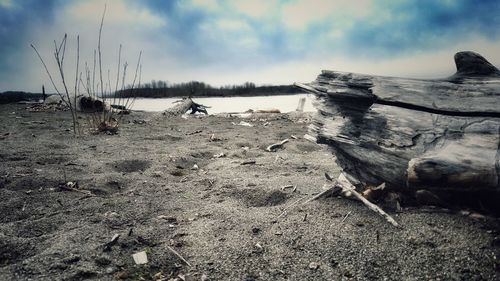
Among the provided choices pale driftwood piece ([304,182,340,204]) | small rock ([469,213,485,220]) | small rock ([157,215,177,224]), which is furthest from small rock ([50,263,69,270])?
small rock ([469,213,485,220])

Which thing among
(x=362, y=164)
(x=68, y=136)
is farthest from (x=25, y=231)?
(x=68, y=136)

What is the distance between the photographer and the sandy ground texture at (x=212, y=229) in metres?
1.89

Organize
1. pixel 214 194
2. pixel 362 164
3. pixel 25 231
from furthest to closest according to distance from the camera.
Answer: pixel 214 194 < pixel 362 164 < pixel 25 231

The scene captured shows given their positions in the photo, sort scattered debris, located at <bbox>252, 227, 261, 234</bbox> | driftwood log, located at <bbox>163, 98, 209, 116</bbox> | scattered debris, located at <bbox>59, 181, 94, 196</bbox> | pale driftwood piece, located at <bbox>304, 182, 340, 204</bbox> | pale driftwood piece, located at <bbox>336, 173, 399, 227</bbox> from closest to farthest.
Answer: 1. pale driftwood piece, located at <bbox>336, 173, 399, 227</bbox>
2. scattered debris, located at <bbox>252, 227, 261, 234</bbox>
3. pale driftwood piece, located at <bbox>304, 182, 340, 204</bbox>
4. scattered debris, located at <bbox>59, 181, 94, 196</bbox>
5. driftwood log, located at <bbox>163, 98, 209, 116</bbox>

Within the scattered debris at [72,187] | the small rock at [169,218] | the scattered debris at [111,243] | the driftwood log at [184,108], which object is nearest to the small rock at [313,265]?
the small rock at [169,218]

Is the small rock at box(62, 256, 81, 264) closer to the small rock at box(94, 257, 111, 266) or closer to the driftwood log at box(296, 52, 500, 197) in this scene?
the small rock at box(94, 257, 111, 266)

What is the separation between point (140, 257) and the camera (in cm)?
209

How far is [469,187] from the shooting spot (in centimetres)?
196

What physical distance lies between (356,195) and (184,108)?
1215cm

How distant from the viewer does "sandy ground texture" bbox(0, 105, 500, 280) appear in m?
1.89

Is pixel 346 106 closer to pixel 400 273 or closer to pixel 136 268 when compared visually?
pixel 400 273

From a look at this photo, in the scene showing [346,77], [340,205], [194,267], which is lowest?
[194,267]

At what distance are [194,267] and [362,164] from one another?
1.59 meters

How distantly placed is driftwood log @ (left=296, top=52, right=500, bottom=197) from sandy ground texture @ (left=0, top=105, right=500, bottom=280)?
0.35 m
